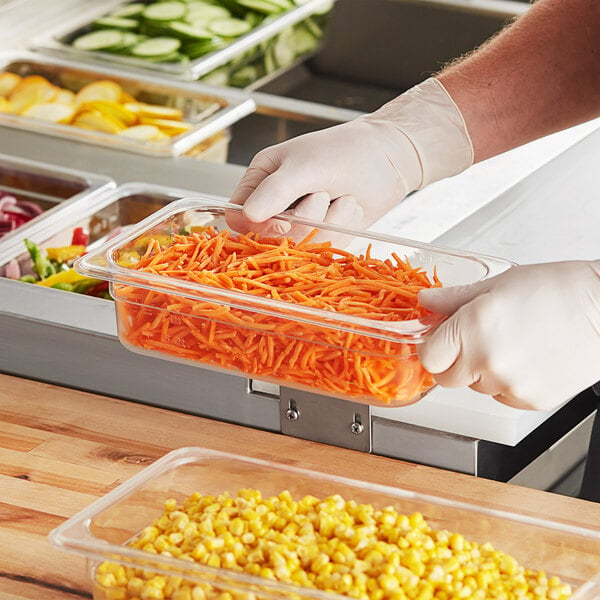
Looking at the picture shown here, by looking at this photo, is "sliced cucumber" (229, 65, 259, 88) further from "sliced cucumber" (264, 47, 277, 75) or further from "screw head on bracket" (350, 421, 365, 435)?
"screw head on bracket" (350, 421, 365, 435)

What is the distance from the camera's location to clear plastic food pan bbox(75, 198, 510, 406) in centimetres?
138

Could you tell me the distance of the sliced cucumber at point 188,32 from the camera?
3.05 metres

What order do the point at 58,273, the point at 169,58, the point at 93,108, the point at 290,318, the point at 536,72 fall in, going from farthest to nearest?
1. the point at 169,58
2. the point at 93,108
3. the point at 58,273
4. the point at 536,72
5. the point at 290,318

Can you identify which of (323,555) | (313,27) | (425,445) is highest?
(313,27)

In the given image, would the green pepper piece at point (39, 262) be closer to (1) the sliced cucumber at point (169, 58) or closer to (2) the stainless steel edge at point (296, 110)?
(2) the stainless steel edge at point (296, 110)

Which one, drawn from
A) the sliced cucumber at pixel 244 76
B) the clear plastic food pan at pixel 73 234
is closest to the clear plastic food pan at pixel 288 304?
the clear plastic food pan at pixel 73 234

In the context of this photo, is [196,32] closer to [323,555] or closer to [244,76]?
[244,76]

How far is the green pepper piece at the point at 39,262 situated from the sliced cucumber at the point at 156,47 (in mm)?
936

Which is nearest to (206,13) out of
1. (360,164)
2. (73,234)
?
(73,234)

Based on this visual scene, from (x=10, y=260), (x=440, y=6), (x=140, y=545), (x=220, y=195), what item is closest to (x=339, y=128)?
(x=220, y=195)

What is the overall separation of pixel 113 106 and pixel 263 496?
1505mm

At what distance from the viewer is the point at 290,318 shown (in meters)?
1.37

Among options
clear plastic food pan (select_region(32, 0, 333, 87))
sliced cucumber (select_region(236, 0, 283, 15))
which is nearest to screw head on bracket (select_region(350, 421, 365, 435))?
clear plastic food pan (select_region(32, 0, 333, 87))

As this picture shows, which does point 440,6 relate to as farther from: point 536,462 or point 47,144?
point 536,462
